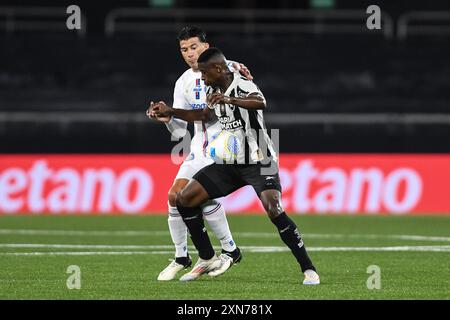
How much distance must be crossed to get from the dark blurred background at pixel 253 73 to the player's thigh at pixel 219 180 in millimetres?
12744

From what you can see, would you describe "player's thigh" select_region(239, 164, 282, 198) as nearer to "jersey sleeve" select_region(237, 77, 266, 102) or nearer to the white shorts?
"jersey sleeve" select_region(237, 77, 266, 102)

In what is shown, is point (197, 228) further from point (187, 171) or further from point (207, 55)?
point (207, 55)

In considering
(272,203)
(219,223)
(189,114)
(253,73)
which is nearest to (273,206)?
(272,203)

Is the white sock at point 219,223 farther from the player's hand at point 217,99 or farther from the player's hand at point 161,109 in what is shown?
the player's hand at point 217,99

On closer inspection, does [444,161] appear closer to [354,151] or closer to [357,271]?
[354,151]

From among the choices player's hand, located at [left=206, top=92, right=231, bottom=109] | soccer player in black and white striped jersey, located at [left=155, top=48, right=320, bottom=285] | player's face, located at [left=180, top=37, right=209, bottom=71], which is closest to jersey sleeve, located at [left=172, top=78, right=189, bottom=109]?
player's face, located at [left=180, top=37, right=209, bottom=71]

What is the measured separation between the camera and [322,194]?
23.0 m

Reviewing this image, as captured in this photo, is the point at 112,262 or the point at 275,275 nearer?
the point at 275,275

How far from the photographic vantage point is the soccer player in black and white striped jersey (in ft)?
37.0

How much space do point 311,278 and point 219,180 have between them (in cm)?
129

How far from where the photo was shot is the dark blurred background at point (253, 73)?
2481 centimetres

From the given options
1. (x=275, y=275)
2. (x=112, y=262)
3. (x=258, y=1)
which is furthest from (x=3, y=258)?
(x=258, y=1)

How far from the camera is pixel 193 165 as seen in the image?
12.6 metres

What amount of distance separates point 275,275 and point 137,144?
12.6 metres
